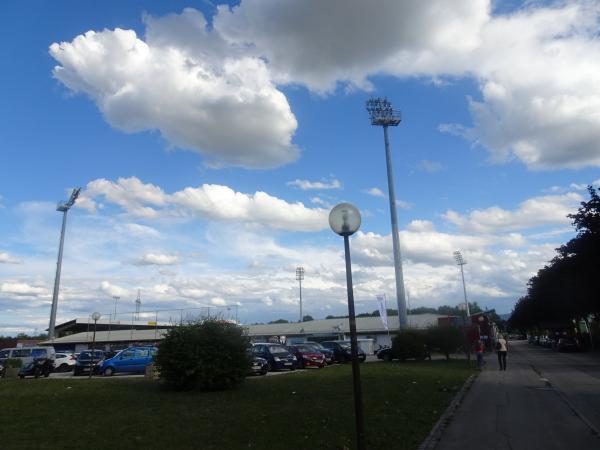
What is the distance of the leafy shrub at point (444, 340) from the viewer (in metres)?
35.8

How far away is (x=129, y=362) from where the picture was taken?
87.0 feet

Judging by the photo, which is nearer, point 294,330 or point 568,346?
point 568,346

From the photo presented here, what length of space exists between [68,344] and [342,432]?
71.4 meters

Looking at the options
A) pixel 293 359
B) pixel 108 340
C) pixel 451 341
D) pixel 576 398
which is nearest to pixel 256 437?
pixel 576 398

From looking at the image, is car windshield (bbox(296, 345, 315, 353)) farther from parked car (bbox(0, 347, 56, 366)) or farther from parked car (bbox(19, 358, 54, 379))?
parked car (bbox(0, 347, 56, 366))

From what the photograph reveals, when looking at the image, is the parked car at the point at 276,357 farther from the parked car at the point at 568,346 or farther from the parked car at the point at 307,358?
the parked car at the point at 568,346

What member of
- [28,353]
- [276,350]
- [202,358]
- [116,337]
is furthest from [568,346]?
[116,337]

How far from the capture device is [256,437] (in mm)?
8688

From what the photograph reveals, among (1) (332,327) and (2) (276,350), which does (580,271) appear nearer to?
(2) (276,350)

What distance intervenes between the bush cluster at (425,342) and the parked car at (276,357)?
367 inches

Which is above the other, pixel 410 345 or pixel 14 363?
pixel 410 345

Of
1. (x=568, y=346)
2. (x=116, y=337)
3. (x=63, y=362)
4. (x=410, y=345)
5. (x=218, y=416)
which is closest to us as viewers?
(x=218, y=416)

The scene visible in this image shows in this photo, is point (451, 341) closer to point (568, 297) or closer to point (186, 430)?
point (568, 297)

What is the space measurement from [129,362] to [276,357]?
7.70m
